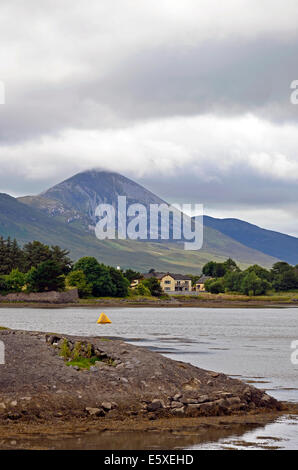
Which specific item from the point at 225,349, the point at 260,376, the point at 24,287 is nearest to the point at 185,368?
the point at 260,376

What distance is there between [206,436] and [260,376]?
16.3 meters

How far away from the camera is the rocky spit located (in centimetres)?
2523

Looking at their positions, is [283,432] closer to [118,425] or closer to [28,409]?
[118,425]

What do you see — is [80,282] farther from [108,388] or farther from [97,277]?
[108,388]

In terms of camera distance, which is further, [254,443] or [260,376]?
[260,376]

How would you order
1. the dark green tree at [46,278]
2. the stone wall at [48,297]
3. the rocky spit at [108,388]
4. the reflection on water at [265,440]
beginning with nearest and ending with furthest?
1. the reflection on water at [265,440]
2. the rocky spit at [108,388]
3. the dark green tree at [46,278]
4. the stone wall at [48,297]

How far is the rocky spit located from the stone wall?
15690cm

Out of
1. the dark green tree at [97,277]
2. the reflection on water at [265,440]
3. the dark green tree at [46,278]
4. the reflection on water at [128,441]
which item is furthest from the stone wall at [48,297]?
the reflection on water at [128,441]

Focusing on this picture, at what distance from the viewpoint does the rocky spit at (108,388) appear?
2523 cm

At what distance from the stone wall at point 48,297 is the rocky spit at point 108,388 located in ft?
515

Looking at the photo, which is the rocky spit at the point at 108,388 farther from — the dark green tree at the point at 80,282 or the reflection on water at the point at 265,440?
the dark green tree at the point at 80,282

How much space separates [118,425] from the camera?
81.9ft
